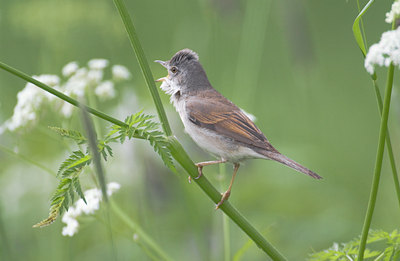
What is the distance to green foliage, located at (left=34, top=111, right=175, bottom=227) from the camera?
212 centimetres

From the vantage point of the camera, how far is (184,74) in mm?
3832

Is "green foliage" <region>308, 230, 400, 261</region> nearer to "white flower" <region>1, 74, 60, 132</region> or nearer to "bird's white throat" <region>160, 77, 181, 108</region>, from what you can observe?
"bird's white throat" <region>160, 77, 181, 108</region>

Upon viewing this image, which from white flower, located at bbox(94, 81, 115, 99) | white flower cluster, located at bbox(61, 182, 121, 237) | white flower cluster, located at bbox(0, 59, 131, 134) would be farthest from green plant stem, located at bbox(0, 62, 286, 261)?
white flower, located at bbox(94, 81, 115, 99)

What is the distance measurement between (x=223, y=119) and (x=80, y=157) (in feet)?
4.83

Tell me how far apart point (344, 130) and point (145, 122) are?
4.73m

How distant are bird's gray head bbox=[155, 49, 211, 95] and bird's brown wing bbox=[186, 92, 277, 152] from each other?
170mm

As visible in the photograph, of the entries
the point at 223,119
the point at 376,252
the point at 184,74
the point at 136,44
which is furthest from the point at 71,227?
the point at 376,252

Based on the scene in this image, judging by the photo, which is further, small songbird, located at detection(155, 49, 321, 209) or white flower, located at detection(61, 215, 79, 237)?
small songbird, located at detection(155, 49, 321, 209)

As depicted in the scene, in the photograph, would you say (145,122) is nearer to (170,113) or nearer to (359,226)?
(359,226)

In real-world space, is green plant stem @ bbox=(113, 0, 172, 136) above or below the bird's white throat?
below

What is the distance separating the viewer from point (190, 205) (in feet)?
10.1

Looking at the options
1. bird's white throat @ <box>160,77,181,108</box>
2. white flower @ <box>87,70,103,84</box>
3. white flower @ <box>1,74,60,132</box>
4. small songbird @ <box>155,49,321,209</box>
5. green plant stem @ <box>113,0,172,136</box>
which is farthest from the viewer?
bird's white throat @ <box>160,77,181,108</box>

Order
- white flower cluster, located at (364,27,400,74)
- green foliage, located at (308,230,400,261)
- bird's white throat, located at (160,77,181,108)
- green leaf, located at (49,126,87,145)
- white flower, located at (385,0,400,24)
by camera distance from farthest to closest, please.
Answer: bird's white throat, located at (160,77,181,108)
green foliage, located at (308,230,400,261)
green leaf, located at (49,126,87,145)
white flower, located at (385,0,400,24)
white flower cluster, located at (364,27,400,74)

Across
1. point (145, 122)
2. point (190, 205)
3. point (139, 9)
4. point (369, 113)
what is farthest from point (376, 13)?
point (145, 122)
